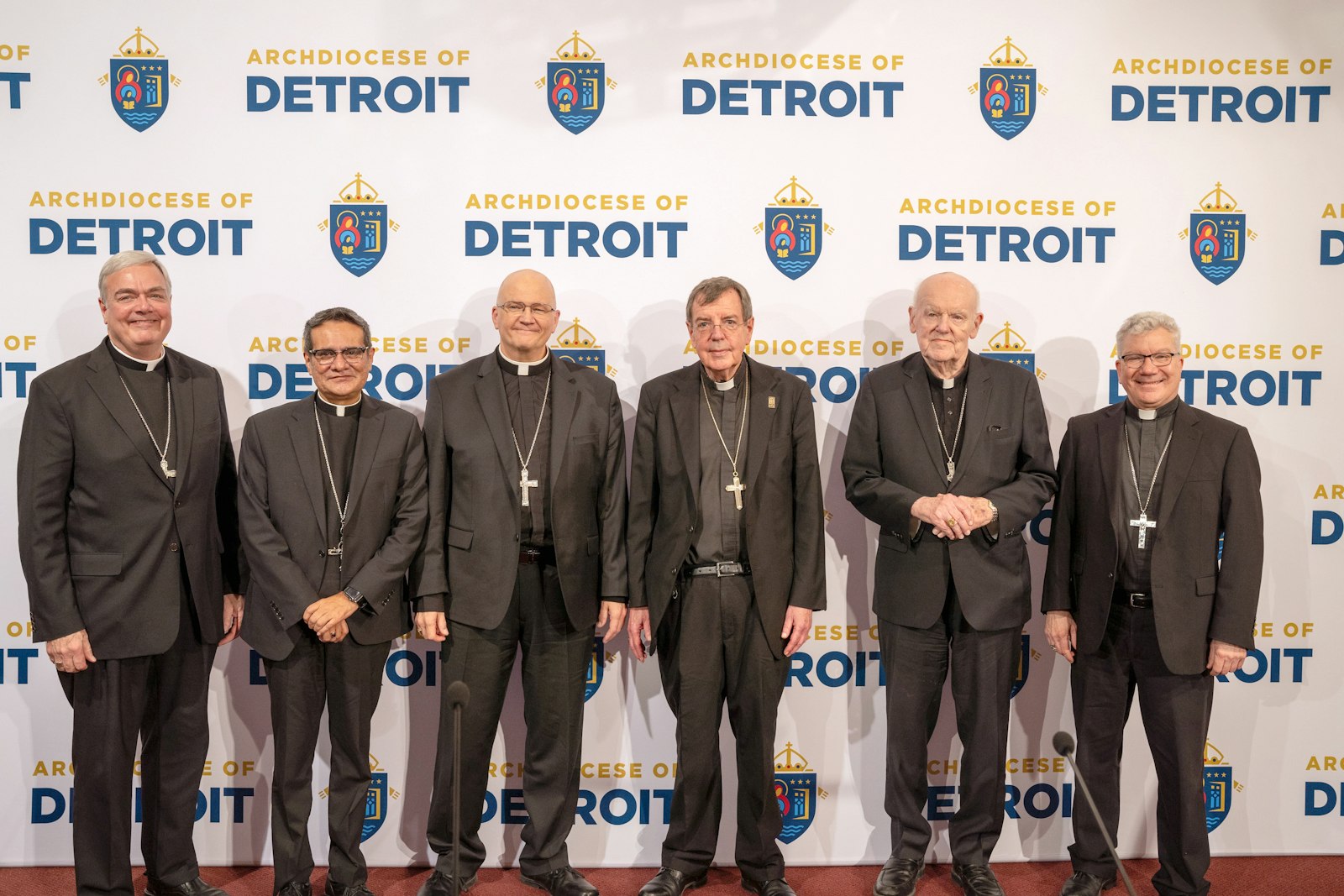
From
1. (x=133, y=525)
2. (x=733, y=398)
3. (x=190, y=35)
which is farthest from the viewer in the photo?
(x=190, y=35)

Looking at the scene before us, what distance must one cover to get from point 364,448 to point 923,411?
1.98m

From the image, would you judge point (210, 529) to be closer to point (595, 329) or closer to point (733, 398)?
point (595, 329)

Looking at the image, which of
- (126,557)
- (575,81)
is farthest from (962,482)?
(126,557)

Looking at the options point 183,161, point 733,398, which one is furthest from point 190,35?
point 733,398

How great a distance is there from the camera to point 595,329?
4.21 metres

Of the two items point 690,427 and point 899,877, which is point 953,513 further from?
point 899,877

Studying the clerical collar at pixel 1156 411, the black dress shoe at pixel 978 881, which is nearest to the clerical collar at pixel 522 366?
the clerical collar at pixel 1156 411

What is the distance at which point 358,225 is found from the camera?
4148 mm

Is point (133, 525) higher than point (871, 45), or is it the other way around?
point (871, 45)

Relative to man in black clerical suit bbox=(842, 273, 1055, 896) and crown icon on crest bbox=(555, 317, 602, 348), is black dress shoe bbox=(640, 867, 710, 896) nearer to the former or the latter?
man in black clerical suit bbox=(842, 273, 1055, 896)

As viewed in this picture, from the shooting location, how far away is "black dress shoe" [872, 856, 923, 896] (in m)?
3.76

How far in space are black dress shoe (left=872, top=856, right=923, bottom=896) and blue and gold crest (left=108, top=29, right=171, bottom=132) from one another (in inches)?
160

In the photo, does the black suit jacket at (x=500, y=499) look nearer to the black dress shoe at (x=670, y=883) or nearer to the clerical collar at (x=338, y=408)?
the clerical collar at (x=338, y=408)

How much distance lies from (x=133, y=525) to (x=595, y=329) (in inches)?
71.7
